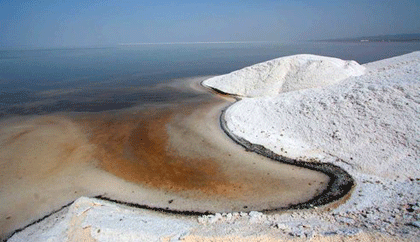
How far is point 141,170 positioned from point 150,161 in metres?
0.94

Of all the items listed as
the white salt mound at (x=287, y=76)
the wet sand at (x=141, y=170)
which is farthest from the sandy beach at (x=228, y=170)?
the white salt mound at (x=287, y=76)

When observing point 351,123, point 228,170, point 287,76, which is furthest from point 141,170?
point 287,76

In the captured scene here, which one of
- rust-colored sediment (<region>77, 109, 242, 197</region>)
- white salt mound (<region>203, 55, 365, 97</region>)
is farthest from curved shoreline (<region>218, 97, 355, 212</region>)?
white salt mound (<region>203, 55, 365, 97</region>)

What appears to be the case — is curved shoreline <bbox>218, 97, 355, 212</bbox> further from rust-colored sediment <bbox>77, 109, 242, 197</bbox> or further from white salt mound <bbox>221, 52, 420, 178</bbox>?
rust-colored sediment <bbox>77, 109, 242, 197</bbox>

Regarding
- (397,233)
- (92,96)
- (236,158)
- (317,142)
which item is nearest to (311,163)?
(317,142)

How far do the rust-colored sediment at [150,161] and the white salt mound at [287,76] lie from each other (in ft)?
36.0

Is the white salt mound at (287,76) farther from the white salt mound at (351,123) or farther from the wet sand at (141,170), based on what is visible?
the wet sand at (141,170)

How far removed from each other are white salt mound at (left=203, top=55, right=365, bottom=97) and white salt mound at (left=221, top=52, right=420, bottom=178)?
5.96 metres

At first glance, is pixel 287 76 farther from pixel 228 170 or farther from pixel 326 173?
pixel 228 170

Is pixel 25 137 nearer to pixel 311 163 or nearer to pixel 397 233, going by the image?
pixel 311 163

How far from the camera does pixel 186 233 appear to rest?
24.6ft

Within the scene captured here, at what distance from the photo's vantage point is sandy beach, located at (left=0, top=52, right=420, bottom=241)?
7.88 m

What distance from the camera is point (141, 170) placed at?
40.4 feet

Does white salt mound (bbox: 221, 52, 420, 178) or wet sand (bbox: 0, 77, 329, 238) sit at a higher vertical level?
white salt mound (bbox: 221, 52, 420, 178)
